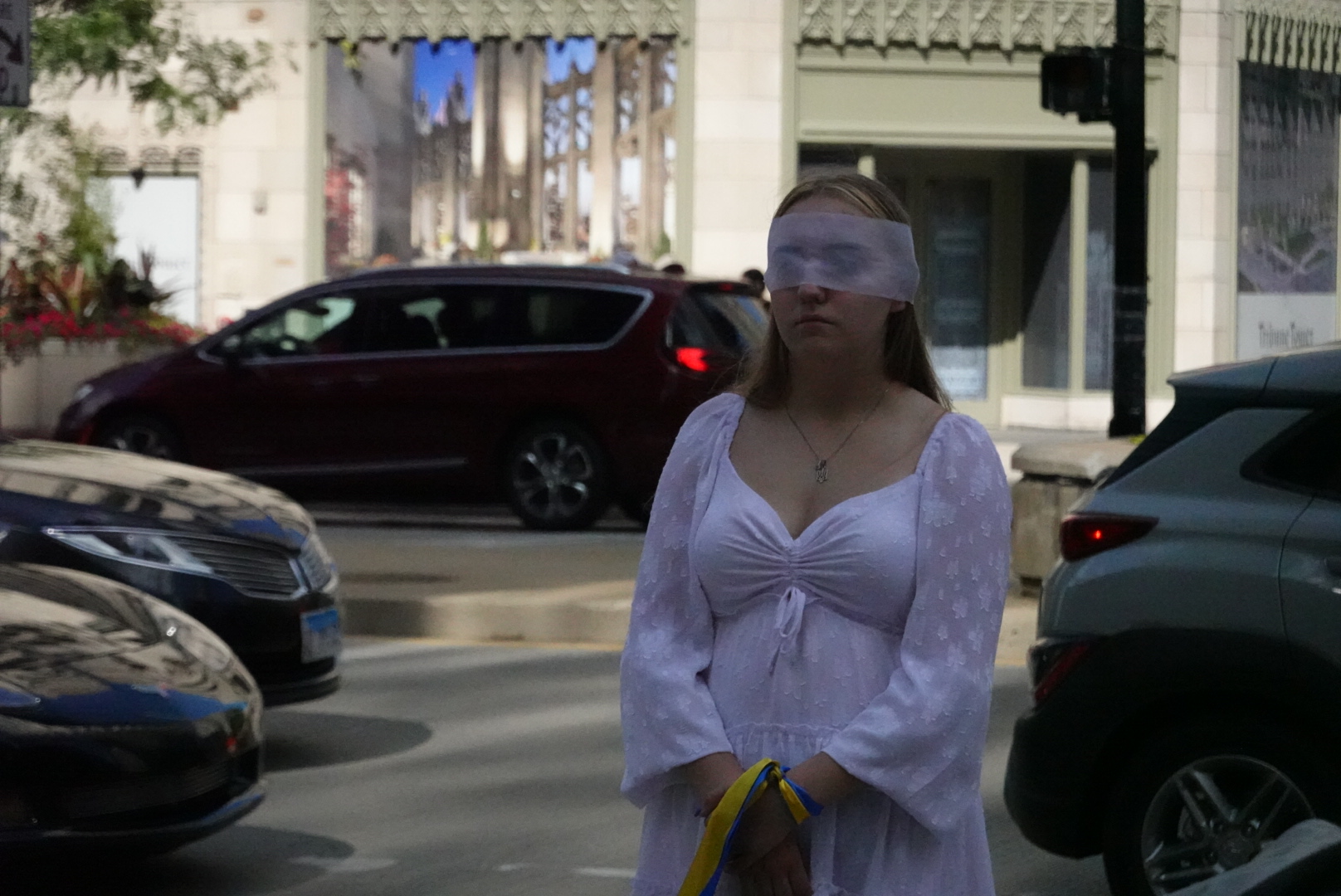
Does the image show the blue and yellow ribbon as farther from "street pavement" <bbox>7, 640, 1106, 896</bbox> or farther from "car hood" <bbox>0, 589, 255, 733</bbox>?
"street pavement" <bbox>7, 640, 1106, 896</bbox>

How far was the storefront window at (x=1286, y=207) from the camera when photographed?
24.3 metres

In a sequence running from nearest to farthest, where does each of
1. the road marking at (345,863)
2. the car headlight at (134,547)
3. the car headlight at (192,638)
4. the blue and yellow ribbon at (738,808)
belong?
the blue and yellow ribbon at (738,808)
the car headlight at (192,638)
the road marking at (345,863)
the car headlight at (134,547)

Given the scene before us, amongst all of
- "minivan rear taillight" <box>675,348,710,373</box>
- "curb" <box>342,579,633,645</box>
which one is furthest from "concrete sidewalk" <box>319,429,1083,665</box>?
"minivan rear taillight" <box>675,348,710,373</box>

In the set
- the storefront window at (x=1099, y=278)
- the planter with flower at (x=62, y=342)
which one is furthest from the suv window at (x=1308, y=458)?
the storefront window at (x=1099, y=278)

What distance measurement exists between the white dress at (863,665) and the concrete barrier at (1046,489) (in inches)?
305

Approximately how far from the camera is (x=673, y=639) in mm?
2969

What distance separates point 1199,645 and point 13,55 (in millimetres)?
5891

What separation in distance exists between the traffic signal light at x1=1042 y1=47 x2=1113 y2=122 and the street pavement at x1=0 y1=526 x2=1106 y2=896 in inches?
151

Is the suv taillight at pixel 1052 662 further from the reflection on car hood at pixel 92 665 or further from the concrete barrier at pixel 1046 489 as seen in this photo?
the concrete barrier at pixel 1046 489

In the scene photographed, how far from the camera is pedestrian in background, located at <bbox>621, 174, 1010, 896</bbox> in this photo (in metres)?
2.83

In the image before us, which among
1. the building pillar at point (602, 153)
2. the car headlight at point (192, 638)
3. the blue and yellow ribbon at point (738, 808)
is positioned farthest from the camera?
the building pillar at point (602, 153)

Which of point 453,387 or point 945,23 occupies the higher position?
point 945,23

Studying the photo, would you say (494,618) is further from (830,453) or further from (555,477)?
(830,453)

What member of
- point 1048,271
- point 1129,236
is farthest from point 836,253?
point 1048,271
